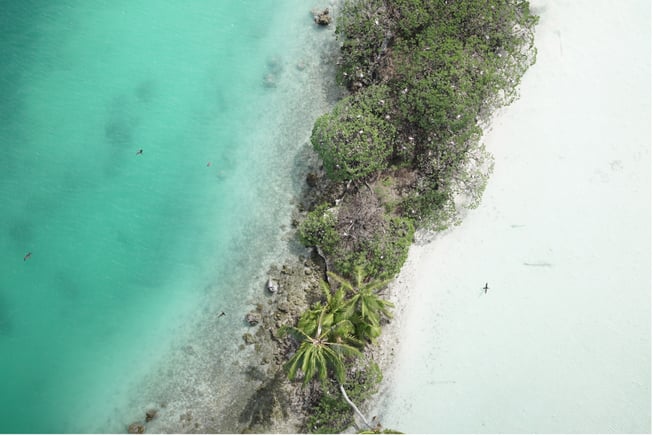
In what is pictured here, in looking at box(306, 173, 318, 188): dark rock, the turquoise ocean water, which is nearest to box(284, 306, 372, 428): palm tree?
the turquoise ocean water

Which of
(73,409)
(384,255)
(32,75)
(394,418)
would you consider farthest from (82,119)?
(394,418)

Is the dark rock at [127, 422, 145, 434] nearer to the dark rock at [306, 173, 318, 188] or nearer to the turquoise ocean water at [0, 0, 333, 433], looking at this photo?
the turquoise ocean water at [0, 0, 333, 433]

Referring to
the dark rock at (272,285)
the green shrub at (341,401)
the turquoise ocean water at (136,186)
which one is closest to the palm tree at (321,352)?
the green shrub at (341,401)

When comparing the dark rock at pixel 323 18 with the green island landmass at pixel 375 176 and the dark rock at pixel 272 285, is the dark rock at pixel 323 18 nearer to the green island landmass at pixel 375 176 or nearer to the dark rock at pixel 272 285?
the green island landmass at pixel 375 176

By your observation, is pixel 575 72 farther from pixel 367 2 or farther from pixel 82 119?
pixel 82 119

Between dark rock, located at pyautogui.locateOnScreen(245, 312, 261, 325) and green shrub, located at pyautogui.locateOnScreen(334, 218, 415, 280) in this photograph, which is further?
dark rock, located at pyautogui.locateOnScreen(245, 312, 261, 325)

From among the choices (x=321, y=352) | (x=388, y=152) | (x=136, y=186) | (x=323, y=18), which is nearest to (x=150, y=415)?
(x=321, y=352)
